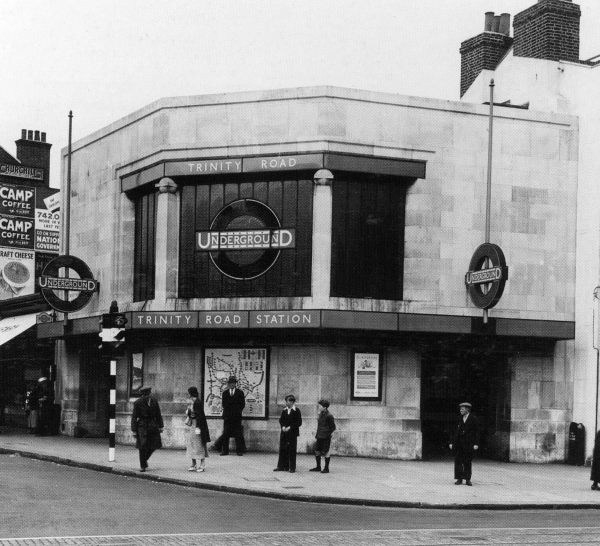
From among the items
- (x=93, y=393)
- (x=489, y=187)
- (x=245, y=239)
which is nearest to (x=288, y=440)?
(x=245, y=239)

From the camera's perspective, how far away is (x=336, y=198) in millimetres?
24234

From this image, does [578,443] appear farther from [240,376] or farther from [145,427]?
[145,427]

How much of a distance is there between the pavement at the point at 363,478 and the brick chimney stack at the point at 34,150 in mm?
24080

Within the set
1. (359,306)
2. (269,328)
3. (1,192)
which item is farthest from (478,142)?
(1,192)

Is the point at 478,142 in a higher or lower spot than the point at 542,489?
higher

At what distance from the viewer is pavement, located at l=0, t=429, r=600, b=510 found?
56.6 feet

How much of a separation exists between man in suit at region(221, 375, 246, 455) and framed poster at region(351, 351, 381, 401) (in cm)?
283

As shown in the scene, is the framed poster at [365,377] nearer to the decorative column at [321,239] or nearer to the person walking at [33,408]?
the decorative column at [321,239]

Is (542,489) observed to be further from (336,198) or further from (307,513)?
(336,198)

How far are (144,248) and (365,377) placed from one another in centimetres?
713

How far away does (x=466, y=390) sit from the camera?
26438 millimetres

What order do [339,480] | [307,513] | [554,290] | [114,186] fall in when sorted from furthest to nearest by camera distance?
[114,186] → [554,290] → [339,480] → [307,513]

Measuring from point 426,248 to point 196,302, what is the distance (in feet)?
19.4

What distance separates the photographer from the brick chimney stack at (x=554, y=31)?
27.6 metres
